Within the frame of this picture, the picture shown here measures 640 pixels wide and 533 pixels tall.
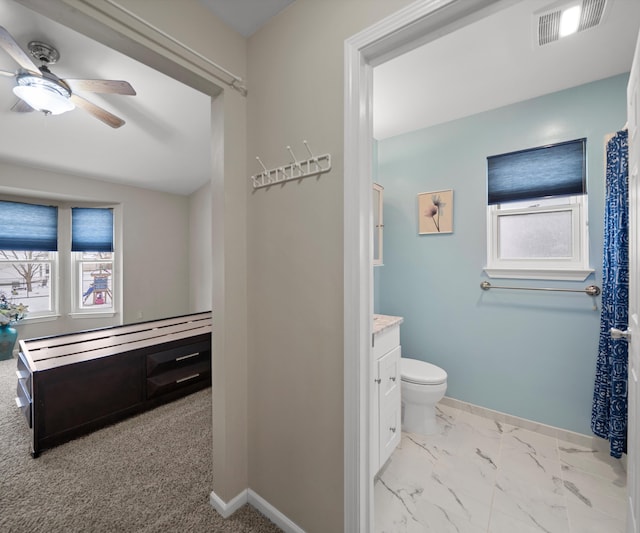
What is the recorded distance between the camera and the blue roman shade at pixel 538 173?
2.00 m

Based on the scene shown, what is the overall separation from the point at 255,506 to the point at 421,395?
4.06 ft

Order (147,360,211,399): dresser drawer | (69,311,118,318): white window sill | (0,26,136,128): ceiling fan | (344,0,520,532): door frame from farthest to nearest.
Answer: (69,311,118,318): white window sill
(147,360,211,399): dresser drawer
(0,26,136,128): ceiling fan
(344,0,520,532): door frame

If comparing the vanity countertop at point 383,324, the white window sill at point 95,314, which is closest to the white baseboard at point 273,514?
the vanity countertop at point 383,324

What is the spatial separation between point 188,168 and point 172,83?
1.76 metres

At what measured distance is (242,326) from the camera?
4.88 ft

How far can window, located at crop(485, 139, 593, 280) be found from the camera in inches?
79.2

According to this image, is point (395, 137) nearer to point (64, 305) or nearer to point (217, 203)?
point (217, 203)

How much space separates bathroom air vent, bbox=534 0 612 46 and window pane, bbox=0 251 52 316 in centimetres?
577

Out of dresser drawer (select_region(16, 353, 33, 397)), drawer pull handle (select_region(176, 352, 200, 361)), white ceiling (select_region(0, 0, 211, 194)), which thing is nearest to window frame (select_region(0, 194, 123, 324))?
white ceiling (select_region(0, 0, 211, 194))

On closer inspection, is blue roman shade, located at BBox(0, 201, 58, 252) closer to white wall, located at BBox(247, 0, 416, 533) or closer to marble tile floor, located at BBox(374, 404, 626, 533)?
white wall, located at BBox(247, 0, 416, 533)

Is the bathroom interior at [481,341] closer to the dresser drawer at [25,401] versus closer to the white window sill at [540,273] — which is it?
the white window sill at [540,273]

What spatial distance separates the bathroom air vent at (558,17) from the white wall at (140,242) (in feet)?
15.9

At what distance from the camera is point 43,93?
1.91 m

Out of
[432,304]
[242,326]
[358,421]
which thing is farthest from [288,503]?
[432,304]
